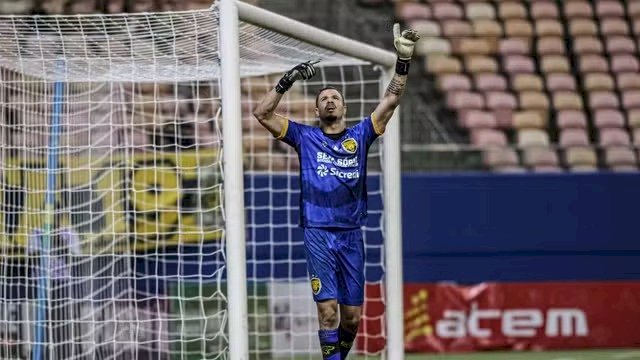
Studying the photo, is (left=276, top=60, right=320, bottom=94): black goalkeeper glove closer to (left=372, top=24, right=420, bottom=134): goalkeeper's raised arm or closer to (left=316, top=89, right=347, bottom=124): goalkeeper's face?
(left=316, top=89, right=347, bottom=124): goalkeeper's face

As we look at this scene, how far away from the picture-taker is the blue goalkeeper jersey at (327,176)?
7594 mm

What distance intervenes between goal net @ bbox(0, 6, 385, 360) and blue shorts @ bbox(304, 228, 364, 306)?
68 cm

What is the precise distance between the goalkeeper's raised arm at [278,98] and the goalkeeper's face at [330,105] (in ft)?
0.69

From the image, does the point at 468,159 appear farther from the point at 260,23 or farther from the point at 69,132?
the point at 260,23

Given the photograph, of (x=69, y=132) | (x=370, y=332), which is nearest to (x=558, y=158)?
(x=370, y=332)

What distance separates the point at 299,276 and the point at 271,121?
416 centimetres

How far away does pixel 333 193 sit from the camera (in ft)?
25.0

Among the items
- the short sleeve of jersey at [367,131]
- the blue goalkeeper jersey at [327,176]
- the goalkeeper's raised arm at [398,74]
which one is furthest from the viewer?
the short sleeve of jersey at [367,131]

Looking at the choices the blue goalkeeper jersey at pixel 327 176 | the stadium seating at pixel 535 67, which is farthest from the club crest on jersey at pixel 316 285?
the stadium seating at pixel 535 67

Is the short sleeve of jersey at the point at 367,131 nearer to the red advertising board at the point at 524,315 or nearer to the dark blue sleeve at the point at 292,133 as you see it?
the dark blue sleeve at the point at 292,133

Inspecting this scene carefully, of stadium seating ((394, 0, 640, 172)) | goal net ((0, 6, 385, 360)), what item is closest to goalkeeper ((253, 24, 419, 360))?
goal net ((0, 6, 385, 360))

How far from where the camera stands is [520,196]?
1210 centimetres

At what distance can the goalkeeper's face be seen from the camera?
7.55 m

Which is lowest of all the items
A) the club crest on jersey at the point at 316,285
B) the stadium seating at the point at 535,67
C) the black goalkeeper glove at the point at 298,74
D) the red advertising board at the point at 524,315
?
the red advertising board at the point at 524,315
